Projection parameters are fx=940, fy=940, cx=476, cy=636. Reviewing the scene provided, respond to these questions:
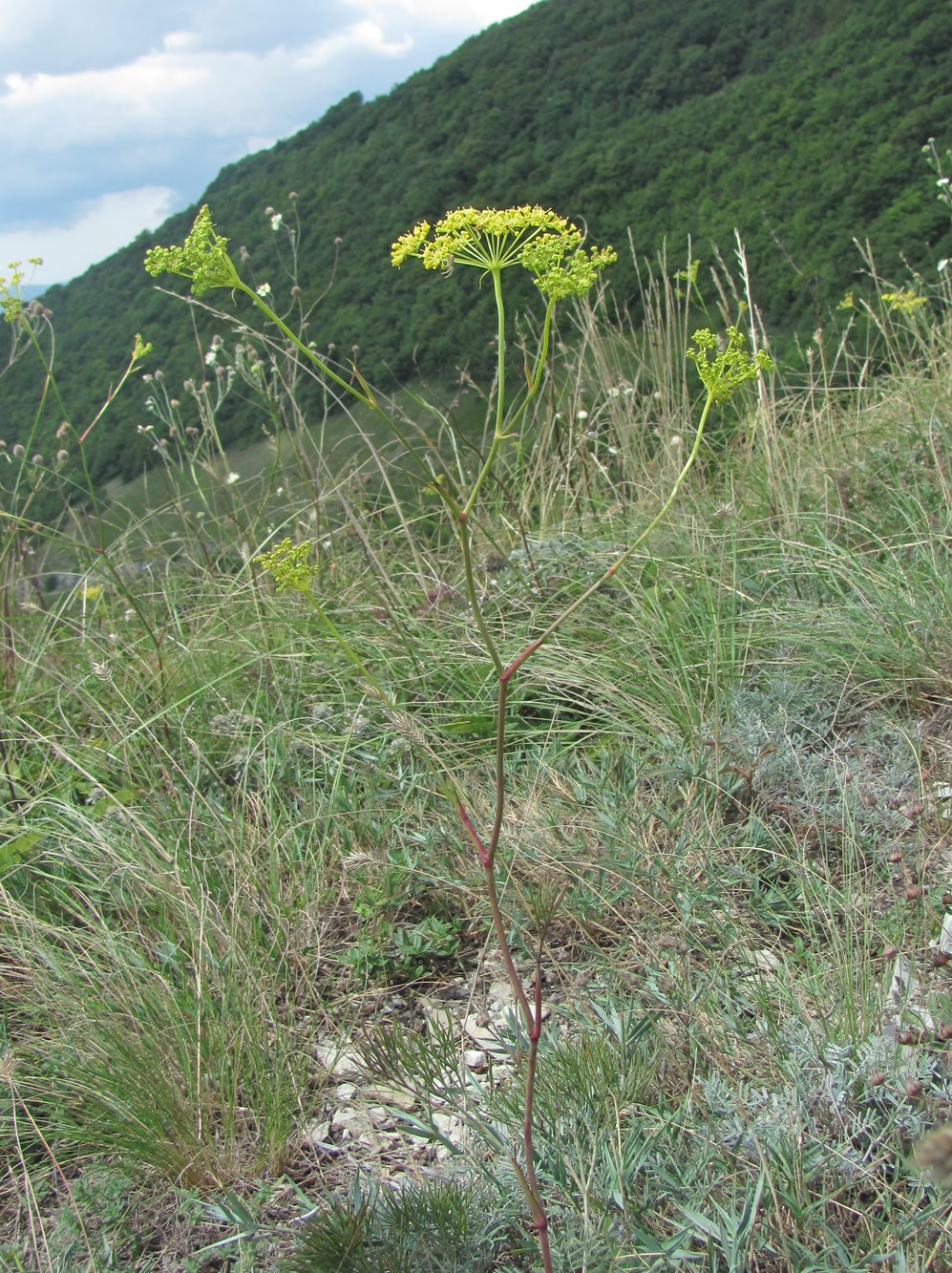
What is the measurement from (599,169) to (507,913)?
22.6 meters

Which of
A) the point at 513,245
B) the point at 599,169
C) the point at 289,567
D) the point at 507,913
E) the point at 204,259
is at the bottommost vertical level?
the point at 507,913

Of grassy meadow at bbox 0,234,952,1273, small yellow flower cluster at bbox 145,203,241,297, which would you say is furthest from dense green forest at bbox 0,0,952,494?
small yellow flower cluster at bbox 145,203,241,297

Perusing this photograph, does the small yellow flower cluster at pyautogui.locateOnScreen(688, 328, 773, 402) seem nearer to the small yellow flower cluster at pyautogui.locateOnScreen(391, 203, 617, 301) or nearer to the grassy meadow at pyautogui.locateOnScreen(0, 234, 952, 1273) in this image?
the small yellow flower cluster at pyautogui.locateOnScreen(391, 203, 617, 301)

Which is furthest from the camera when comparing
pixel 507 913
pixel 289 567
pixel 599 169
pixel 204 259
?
pixel 599 169

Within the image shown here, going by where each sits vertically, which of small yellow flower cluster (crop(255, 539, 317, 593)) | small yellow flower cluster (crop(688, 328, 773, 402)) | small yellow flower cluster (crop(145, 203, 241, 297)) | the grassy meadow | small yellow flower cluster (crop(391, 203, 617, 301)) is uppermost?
small yellow flower cluster (crop(145, 203, 241, 297))

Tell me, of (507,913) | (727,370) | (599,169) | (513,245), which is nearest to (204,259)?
(513,245)

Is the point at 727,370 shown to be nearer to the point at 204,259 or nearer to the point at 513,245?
the point at 513,245

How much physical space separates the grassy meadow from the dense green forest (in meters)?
1.75

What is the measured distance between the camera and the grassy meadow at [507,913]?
1.14m

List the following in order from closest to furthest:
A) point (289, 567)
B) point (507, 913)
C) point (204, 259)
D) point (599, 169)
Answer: point (204, 259) → point (289, 567) → point (507, 913) → point (599, 169)

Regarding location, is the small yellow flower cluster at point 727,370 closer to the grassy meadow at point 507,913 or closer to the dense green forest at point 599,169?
the grassy meadow at point 507,913

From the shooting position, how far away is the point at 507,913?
5.53 ft

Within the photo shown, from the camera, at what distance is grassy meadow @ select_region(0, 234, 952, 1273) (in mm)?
1142

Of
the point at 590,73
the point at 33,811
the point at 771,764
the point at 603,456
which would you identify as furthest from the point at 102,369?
the point at 590,73
